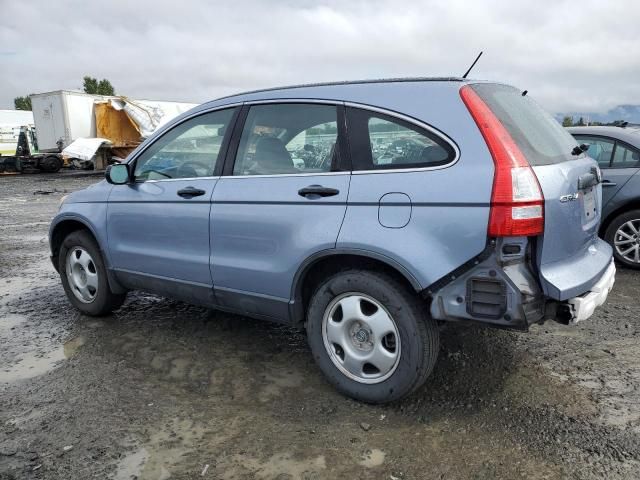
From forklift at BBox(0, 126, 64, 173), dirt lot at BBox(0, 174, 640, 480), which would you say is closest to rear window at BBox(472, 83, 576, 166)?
dirt lot at BBox(0, 174, 640, 480)

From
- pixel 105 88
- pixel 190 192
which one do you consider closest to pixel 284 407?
pixel 190 192

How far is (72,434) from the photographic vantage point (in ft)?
9.45

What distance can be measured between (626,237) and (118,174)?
5.27 m

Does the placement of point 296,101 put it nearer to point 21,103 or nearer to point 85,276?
point 85,276

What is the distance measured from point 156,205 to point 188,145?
51 centimetres

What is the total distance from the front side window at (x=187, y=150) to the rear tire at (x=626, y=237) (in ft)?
14.7

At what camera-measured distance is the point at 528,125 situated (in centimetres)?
297

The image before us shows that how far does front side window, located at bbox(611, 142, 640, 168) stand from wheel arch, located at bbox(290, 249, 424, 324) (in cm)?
423

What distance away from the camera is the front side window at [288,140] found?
320 cm

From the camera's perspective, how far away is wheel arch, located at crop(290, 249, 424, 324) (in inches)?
111

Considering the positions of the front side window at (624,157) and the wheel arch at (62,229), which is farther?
the front side window at (624,157)

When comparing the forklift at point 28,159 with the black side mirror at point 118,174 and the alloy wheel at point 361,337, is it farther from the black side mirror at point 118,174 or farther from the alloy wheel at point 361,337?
the alloy wheel at point 361,337

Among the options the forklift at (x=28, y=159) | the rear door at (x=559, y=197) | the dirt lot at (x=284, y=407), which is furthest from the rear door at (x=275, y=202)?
the forklift at (x=28, y=159)

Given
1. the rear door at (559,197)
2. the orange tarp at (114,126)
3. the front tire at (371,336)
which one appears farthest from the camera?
the orange tarp at (114,126)
